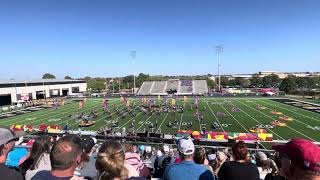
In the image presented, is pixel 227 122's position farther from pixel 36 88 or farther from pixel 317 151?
pixel 36 88

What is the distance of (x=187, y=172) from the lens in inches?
152

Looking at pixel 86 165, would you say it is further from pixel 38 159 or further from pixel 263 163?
pixel 263 163

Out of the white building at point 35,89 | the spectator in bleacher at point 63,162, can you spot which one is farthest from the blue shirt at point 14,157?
the white building at point 35,89

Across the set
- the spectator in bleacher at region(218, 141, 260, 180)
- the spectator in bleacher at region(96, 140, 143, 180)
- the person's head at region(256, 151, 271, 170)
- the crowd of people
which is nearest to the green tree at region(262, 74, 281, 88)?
the person's head at region(256, 151, 271, 170)

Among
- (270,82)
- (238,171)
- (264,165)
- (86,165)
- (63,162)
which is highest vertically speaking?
(63,162)

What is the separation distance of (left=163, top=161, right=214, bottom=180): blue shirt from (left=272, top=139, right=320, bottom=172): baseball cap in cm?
142

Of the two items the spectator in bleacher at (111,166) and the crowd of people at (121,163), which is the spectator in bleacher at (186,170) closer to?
the crowd of people at (121,163)

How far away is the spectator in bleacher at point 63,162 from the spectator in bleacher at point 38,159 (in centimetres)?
149

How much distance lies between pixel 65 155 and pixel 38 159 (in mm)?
2149

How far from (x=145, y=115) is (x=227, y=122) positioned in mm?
12811

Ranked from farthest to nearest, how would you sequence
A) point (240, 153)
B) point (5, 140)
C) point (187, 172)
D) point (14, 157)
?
point (14, 157), point (240, 153), point (187, 172), point (5, 140)

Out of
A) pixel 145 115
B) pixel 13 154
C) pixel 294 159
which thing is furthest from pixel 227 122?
pixel 294 159

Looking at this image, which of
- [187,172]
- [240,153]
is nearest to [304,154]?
[187,172]

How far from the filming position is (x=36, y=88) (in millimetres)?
81438
